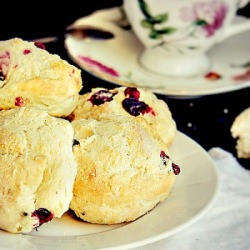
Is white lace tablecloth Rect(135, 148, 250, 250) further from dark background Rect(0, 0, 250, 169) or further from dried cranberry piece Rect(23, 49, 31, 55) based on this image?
dried cranberry piece Rect(23, 49, 31, 55)

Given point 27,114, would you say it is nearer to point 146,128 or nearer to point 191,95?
point 146,128

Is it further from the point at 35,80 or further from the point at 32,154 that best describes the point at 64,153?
the point at 35,80

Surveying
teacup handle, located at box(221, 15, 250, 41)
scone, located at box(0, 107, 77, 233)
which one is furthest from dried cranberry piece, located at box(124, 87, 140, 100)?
teacup handle, located at box(221, 15, 250, 41)

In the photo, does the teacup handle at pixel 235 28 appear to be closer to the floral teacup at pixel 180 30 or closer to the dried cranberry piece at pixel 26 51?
the floral teacup at pixel 180 30

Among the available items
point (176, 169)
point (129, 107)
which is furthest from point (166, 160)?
point (129, 107)

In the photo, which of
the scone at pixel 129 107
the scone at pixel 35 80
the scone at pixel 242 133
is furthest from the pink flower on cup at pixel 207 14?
the scone at pixel 35 80

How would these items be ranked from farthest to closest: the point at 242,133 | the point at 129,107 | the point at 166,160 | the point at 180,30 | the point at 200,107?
the point at 180,30
the point at 200,107
the point at 242,133
the point at 129,107
the point at 166,160
